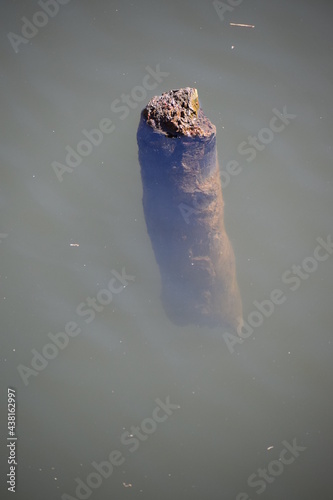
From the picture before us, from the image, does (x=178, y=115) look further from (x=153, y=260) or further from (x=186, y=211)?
(x=153, y=260)

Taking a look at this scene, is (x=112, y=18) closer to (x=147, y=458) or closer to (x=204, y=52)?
(x=204, y=52)

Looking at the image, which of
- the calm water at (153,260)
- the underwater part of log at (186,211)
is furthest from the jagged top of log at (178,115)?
the calm water at (153,260)

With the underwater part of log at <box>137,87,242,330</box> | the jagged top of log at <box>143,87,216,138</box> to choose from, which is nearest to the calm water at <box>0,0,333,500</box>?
the underwater part of log at <box>137,87,242,330</box>

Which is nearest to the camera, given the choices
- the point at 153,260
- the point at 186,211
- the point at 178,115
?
the point at 178,115

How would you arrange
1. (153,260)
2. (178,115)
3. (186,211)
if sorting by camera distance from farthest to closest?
(153,260)
(186,211)
(178,115)

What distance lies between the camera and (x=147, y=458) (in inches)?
147

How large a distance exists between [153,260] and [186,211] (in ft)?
3.76

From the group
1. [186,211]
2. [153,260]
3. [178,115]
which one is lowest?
[153,260]

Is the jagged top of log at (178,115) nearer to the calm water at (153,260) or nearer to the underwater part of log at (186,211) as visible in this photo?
the underwater part of log at (186,211)

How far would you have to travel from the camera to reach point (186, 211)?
120 inches

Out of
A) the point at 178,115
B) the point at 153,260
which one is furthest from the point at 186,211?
the point at 153,260

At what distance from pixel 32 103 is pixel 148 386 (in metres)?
2.97

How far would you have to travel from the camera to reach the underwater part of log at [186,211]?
2.72 m

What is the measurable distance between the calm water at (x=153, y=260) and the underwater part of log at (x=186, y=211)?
317mm
